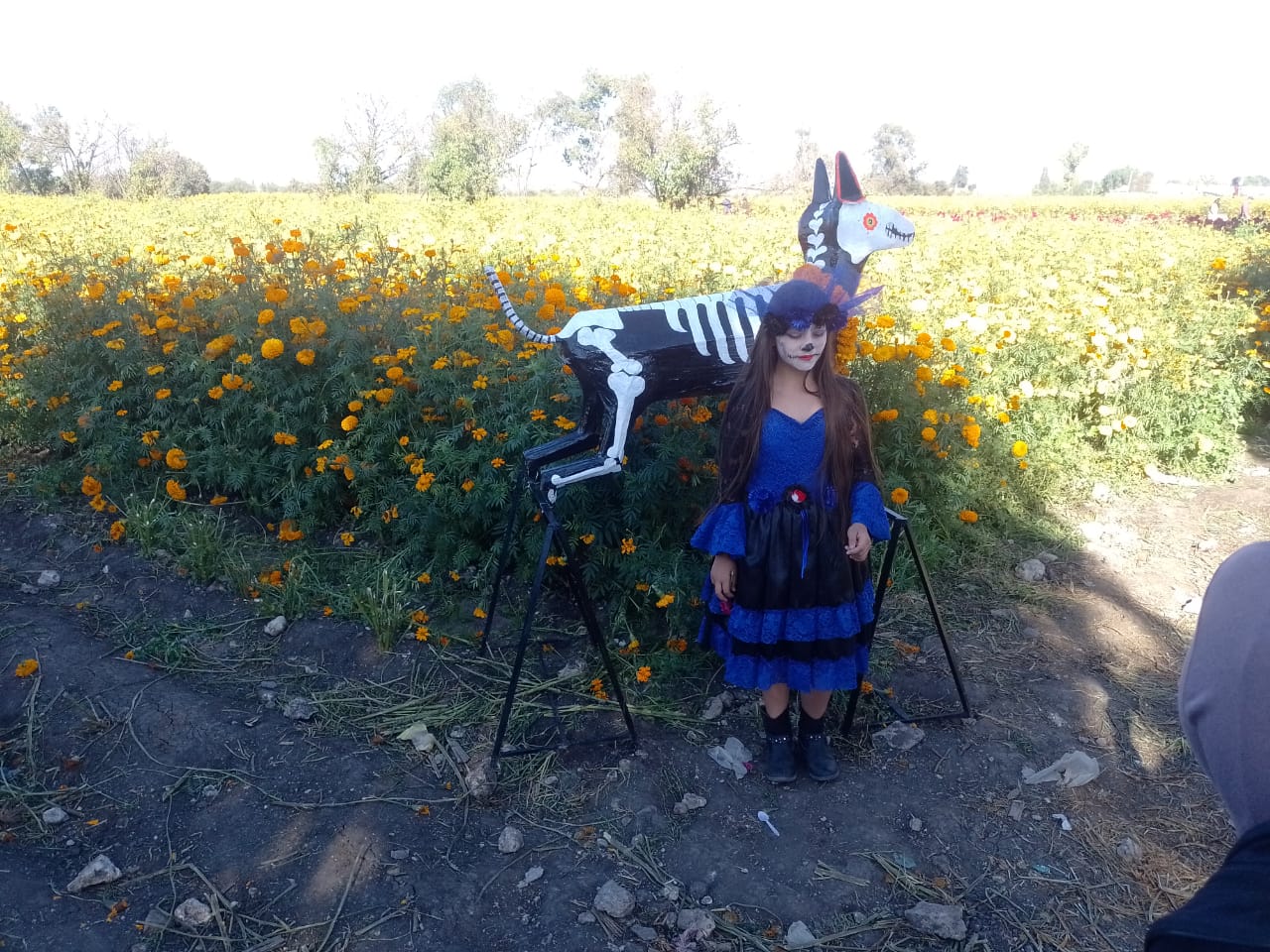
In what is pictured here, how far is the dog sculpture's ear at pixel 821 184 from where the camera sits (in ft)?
9.20

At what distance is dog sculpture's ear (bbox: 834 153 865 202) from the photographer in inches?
109

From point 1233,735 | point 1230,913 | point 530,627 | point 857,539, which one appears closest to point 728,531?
point 857,539

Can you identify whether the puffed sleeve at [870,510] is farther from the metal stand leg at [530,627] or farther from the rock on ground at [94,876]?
the rock on ground at [94,876]

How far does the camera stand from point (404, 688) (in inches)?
120

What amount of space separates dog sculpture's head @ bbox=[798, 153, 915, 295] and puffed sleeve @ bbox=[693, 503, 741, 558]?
86 cm

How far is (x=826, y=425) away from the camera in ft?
7.65

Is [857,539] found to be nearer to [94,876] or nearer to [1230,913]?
[1230,913]

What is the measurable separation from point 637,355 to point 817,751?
52.9 inches

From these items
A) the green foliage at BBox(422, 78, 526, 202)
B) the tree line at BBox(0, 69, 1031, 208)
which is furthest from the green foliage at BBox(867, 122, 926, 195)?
the green foliage at BBox(422, 78, 526, 202)

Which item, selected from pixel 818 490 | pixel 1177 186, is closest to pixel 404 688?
pixel 818 490

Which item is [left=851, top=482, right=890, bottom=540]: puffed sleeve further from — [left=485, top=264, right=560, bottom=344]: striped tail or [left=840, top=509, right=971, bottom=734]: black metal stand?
[left=485, top=264, right=560, bottom=344]: striped tail

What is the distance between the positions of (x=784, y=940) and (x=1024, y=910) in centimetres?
65

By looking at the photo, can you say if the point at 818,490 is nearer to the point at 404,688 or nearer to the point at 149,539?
the point at 404,688

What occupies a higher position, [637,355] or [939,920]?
[637,355]
